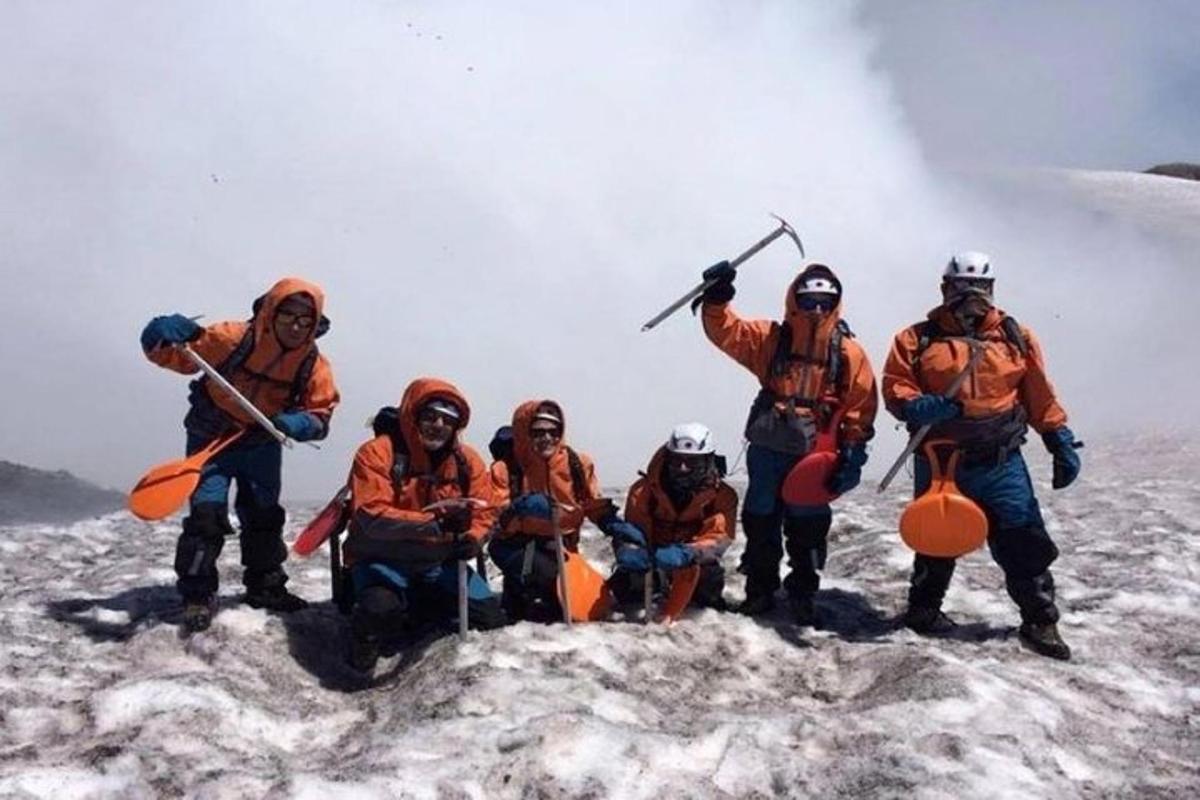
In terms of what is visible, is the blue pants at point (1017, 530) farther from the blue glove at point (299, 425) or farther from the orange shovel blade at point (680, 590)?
the blue glove at point (299, 425)

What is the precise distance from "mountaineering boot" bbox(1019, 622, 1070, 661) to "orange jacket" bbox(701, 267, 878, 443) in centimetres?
116

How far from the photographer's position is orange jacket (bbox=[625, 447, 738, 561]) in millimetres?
6254

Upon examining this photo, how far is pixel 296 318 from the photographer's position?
220 inches

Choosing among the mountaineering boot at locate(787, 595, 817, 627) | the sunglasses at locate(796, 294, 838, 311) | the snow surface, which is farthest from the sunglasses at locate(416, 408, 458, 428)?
the mountaineering boot at locate(787, 595, 817, 627)

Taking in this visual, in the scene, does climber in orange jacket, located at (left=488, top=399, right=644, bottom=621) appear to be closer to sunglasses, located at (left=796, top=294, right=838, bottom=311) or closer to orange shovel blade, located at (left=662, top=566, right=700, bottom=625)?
orange shovel blade, located at (left=662, top=566, right=700, bottom=625)

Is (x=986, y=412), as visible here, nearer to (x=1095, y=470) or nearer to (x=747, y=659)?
(x=747, y=659)

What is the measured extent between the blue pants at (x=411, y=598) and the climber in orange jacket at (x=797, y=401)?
137cm

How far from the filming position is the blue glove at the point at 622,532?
19.7ft

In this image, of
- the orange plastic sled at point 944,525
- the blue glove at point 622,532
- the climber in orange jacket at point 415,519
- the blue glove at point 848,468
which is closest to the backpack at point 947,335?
the blue glove at point 848,468

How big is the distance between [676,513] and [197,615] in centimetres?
236

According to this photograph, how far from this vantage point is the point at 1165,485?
31.1 ft

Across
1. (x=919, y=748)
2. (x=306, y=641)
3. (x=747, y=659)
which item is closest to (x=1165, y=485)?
(x=747, y=659)

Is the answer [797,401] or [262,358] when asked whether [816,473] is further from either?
[262,358]

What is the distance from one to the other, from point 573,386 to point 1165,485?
11.3 meters
